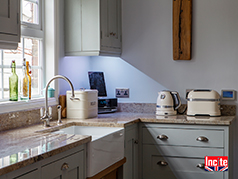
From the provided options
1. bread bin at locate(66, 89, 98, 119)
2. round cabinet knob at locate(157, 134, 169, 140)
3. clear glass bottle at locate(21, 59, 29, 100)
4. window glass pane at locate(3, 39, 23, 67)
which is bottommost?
round cabinet knob at locate(157, 134, 169, 140)

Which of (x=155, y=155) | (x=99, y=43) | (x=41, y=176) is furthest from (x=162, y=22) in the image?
(x=41, y=176)

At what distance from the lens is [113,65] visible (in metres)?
3.82

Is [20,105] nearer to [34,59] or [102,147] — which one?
[34,59]

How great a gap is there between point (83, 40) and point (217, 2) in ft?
4.68

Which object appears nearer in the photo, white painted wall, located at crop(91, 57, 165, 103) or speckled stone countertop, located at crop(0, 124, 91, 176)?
speckled stone countertop, located at crop(0, 124, 91, 176)

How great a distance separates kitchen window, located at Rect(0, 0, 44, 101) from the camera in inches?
104

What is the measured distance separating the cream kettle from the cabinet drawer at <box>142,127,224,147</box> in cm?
31

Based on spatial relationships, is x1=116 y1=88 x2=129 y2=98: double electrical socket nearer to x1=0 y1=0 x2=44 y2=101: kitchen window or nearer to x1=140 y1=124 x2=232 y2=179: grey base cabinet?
x1=140 y1=124 x2=232 y2=179: grey base cabinet

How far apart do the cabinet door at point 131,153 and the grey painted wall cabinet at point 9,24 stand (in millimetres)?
1266

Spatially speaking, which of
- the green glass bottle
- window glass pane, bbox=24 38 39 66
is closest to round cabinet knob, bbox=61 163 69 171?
the green glass bottle

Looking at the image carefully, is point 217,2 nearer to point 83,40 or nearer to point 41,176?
point 83,40

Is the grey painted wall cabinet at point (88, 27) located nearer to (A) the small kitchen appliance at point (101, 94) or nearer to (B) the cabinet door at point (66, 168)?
(A) the small kitchen appliance at point (101, 94)

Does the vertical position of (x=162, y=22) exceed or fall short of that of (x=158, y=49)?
it exceeds it

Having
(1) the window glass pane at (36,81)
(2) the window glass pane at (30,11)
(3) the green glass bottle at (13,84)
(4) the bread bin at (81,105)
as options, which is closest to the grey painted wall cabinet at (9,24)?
(3) the green glass bottle at (13,84)
